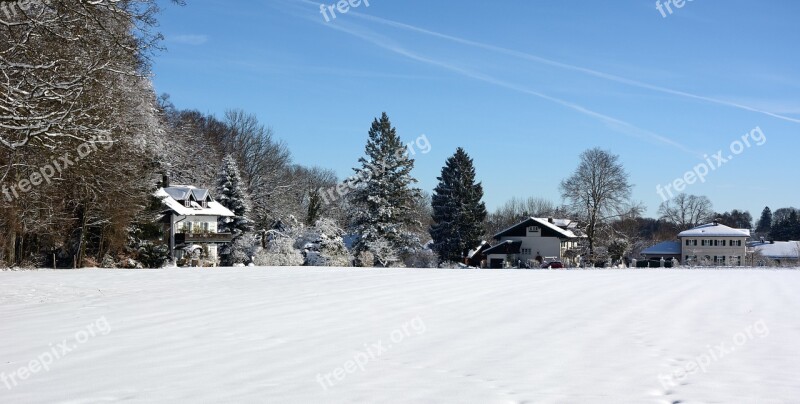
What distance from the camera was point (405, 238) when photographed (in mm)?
51094

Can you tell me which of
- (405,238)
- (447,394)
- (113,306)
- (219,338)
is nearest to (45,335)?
(219,338)

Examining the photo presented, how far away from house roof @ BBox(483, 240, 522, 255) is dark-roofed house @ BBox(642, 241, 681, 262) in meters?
18.2

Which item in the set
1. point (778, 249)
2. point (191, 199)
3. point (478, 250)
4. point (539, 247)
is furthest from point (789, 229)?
point (191, 199)

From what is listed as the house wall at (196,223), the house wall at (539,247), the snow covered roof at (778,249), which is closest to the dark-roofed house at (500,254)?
the house wall at (539,247)

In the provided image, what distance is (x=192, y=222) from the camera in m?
50.2

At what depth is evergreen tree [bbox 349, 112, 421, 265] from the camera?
50375mm

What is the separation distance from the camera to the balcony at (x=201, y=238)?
47000 mm

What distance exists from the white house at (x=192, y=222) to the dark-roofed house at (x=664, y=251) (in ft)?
162

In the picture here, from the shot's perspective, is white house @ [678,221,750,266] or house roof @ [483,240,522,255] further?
white house @ [678,221,750,266]

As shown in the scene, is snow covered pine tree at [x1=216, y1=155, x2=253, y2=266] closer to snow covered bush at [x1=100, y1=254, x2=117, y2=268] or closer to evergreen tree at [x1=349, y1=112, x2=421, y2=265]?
evergreen tree at [x1=349, y1=112, x2=421, y2=265]

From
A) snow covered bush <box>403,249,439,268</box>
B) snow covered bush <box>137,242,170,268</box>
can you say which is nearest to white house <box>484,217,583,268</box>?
snow covered bush <box>403,249,439,268</box>

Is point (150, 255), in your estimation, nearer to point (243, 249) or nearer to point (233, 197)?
point (243, 249)

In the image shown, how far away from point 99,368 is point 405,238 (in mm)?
43981

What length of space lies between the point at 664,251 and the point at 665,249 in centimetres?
75
